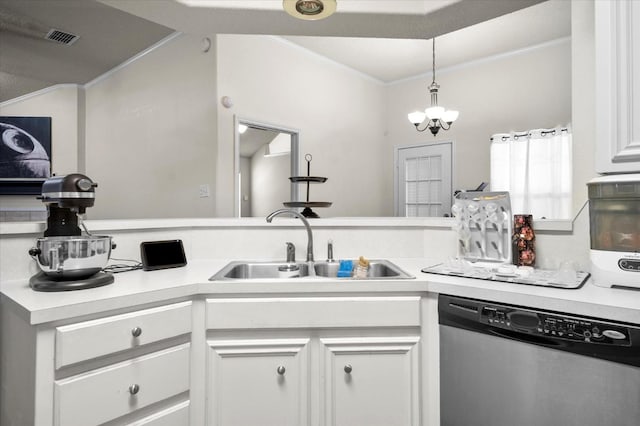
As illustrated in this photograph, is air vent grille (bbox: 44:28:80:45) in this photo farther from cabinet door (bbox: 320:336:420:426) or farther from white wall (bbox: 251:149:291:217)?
cabinet door (bbox: 320:336:420:426)

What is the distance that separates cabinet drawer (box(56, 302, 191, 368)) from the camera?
0.95 meters

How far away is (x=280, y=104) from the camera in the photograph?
11.8 feet

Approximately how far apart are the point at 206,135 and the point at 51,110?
1.12m

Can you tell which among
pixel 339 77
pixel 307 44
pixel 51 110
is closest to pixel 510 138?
pixel 339 77

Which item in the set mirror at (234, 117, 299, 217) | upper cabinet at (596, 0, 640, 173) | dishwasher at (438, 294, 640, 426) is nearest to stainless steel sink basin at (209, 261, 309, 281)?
dishwasher at (438, 294, 640, 426)

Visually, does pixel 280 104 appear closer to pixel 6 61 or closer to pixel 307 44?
pixel 307 44

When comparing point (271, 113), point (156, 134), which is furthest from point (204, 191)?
point (271, 113)

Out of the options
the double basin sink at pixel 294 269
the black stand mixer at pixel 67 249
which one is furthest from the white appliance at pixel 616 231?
the black stand mixer at pixel 67 249

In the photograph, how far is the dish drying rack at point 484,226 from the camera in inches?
58.8

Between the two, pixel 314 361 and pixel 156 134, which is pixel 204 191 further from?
pixel 314 361

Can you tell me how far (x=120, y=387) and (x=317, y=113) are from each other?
11.5 ft

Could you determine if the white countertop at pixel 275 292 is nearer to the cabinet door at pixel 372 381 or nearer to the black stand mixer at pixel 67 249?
the black stand mixer at pixel 67 249

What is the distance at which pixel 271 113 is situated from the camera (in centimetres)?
349

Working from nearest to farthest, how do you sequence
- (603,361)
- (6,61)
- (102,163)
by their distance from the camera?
(603,361) → (6,61) → (102,163)
